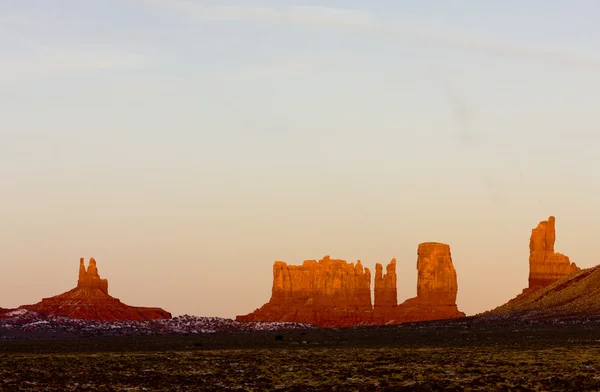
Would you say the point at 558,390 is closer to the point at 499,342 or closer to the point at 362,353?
the point at 362,353

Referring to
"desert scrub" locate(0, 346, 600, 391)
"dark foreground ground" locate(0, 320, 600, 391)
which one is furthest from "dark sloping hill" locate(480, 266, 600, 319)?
"desert scrub" locate(0, 346, 600, 391)

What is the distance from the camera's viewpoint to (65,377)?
71250 millimetres

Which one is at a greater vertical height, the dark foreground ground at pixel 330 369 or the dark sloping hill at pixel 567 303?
the dark sloping hill at pixel 567 303

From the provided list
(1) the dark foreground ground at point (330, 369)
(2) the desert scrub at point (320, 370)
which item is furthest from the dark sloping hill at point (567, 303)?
(2) the desert scrub at point (320, 370)

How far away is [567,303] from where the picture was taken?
7121 inches

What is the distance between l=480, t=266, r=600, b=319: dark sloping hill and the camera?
168 m

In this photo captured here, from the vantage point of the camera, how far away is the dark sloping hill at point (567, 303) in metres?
168

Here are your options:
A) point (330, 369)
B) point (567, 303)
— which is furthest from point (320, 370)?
point (567, 303)

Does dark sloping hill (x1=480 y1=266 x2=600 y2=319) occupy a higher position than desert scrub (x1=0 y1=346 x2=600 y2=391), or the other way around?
dark sloping hill (x1=480 y1=266 x2=600 y2=319)

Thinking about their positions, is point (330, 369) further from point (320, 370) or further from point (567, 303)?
point (567, 303)

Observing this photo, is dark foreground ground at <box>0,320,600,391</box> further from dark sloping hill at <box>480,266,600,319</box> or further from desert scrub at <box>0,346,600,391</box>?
dark sloping hill at <box>480,266,600,319</box>

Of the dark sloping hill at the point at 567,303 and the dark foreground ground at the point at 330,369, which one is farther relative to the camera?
the dark sloping hill at the point at 567,303

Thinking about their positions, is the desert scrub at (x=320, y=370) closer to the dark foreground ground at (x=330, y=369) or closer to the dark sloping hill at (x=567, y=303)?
the dark foreground ground at (x=330, y=369)

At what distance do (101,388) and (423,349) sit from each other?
42.0m
